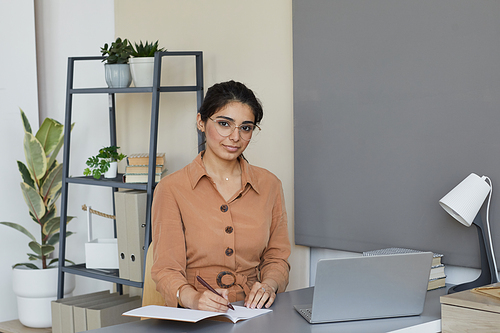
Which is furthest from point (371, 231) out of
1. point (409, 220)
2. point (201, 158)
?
point (201, 158)

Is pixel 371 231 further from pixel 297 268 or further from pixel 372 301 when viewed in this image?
pixel 372 301

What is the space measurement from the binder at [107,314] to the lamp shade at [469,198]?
5.78 feet

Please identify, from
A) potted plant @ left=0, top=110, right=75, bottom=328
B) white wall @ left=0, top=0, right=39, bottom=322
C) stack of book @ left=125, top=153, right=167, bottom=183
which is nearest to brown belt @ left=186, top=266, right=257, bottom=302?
stack of book @ left=125, top=153, right=167, bottom=183

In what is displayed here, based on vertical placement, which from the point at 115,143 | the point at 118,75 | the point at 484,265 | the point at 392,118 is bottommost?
the point at 484,265

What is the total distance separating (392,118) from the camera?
2.10m

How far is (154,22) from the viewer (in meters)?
3.13

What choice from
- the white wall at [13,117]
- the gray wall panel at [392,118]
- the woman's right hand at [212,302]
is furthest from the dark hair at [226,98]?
the white wall at [13,117]

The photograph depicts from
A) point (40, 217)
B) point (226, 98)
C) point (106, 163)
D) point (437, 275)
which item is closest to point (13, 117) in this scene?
point (40, 217)

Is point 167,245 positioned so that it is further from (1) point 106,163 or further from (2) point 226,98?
(1) point 106,163

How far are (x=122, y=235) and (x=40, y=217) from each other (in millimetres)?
746

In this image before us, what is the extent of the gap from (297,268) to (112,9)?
2.04m

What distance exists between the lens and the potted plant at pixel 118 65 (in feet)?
9.20

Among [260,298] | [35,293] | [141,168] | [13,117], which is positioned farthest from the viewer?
[13,117]

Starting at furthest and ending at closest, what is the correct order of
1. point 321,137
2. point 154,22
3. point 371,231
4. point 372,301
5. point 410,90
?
point 154,22 < point 321,137 < point 371,231 < point 410,90 < point 372,301
